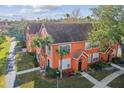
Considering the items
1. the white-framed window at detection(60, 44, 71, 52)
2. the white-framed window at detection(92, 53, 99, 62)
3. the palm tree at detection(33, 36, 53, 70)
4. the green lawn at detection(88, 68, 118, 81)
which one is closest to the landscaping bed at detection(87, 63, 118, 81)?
the green lawn at detection(88, 68, 118, 81)

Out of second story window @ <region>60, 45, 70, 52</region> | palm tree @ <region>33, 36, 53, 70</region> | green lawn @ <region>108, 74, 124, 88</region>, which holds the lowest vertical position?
green lawn @ <region>108, 74, 124, 88</region>

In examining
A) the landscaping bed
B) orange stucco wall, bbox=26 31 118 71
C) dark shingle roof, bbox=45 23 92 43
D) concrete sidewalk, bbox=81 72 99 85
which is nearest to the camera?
dark shingle roof, bbox=45 23 92 43

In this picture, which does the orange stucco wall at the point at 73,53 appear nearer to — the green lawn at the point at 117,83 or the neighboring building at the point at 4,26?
the green lawn at the point at 117,83

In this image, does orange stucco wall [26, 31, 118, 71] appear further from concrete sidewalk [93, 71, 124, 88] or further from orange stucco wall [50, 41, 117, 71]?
concrete sidewalk [93, 71, 124, 88]

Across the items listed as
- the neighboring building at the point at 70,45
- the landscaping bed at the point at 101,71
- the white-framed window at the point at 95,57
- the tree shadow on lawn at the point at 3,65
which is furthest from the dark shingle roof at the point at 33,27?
the landscaping bed at the point at 101,71

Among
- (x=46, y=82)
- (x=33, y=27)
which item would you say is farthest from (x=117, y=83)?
(x=33, y=27)

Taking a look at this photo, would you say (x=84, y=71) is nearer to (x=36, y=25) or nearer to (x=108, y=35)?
(x=108, y=35)

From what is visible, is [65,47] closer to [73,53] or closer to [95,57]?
[73,53]

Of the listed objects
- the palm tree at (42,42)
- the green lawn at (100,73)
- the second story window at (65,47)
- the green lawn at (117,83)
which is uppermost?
the palm tree at (42,42)
